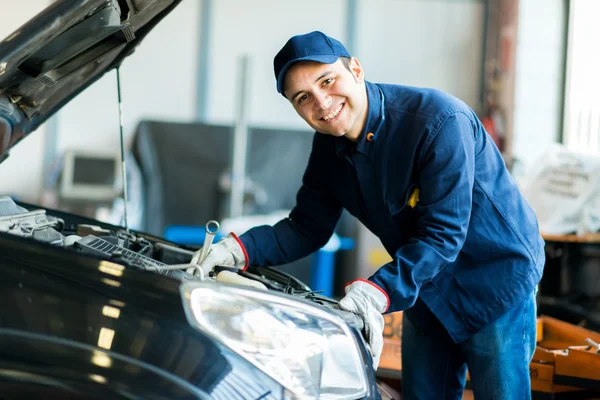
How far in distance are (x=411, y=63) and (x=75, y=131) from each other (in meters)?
3.78

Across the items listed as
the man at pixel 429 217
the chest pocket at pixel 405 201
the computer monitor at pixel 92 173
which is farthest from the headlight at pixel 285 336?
the computer monitor at pixel 92 173

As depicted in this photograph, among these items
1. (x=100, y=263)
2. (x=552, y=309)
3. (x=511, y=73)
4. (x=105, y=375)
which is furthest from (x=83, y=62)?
(x=511, y=73)

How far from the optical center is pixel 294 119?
7039 mm

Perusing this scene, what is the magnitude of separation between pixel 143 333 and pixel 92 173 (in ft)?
17.6

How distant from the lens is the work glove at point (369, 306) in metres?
1.50

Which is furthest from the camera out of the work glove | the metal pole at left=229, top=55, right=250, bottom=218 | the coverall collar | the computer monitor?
the computer monitor

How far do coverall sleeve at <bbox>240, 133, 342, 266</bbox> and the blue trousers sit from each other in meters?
0.42

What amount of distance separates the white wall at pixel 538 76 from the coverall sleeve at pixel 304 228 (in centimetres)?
438

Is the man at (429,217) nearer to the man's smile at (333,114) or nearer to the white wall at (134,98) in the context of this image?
the man's smile at (333,114)

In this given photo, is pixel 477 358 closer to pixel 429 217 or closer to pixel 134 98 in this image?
pixel 429 217

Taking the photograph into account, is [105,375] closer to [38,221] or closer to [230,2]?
[38,221]

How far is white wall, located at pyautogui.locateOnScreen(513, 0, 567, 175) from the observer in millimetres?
5902

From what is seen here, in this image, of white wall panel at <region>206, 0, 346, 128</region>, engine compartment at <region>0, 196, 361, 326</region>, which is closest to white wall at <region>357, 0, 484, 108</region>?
white wall panel at <region>206, 0, 346, 128</region>

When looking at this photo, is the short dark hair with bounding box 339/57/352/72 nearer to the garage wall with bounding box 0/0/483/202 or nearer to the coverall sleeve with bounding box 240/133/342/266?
the coverall sleeve with bounding box 240/133/342/266
